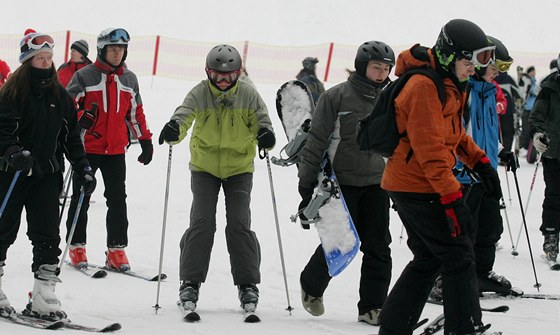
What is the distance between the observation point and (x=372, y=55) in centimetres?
678

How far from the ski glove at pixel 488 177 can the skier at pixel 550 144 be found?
3579 mm

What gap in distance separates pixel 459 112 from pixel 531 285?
11.6ft

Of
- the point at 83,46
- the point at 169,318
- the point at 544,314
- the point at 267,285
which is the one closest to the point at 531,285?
the point at 544,314

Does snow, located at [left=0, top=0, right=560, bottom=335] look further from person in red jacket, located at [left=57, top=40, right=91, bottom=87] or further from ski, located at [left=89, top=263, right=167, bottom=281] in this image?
person in red jacket, located at [left=57, top=40, right=91, bottom=87]

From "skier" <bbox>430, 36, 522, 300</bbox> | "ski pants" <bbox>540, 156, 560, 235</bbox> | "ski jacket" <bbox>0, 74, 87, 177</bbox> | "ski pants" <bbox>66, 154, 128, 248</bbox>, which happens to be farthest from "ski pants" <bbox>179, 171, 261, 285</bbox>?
"ski pants" <bbox>540, 156, 560, 235</bbox>

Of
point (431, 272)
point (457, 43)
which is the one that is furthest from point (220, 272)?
point (457, 43)

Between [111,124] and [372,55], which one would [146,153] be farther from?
[372,55]

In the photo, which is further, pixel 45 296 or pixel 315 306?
pixel 315 306

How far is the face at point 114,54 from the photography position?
8.52m

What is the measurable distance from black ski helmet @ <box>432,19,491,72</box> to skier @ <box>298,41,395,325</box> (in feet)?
4.24

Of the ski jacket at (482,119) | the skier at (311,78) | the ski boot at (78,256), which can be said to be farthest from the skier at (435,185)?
the skier at (311,78)

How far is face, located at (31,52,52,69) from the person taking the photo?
6.54m

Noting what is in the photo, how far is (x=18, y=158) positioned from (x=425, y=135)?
2595 mm

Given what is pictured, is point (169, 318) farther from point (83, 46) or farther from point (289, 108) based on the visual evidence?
point (83, 46)
